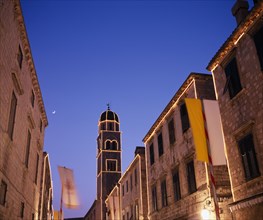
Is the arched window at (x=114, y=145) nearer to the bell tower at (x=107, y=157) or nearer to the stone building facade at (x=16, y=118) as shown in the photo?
the bell tower at (x=107, y=157)

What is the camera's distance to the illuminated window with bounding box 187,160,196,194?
686 inches

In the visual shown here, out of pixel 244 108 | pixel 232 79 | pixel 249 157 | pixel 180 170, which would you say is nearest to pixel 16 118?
pixel 180 170

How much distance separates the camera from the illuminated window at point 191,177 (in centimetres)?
1742

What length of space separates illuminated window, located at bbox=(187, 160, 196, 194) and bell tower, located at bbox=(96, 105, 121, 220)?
130 ft

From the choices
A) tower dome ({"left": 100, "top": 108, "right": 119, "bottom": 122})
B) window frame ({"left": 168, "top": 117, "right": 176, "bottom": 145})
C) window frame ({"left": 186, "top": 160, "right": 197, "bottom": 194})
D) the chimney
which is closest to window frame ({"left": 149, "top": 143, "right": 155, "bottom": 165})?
window frame ({"left": 168, "top": 117, "right": 176, "bottom": 145})

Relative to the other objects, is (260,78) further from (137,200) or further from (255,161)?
(137,200)

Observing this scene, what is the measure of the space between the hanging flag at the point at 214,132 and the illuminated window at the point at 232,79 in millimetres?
1272

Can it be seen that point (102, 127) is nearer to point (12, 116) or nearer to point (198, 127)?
point (12, 116)

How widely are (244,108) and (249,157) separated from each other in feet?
7.10

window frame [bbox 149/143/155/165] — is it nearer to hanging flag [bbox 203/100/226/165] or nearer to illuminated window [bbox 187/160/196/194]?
illuminated window [bbox 187/160/196/194]

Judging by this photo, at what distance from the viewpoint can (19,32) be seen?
16.0 metres

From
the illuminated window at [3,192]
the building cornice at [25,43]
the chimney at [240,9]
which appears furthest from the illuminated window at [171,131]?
the illuminated window at [3,192]

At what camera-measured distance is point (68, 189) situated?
16422 millimetres

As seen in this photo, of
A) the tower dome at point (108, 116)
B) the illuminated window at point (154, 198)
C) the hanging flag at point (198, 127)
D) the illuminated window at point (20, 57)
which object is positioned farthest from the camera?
the tower dome at point (108, 116)
